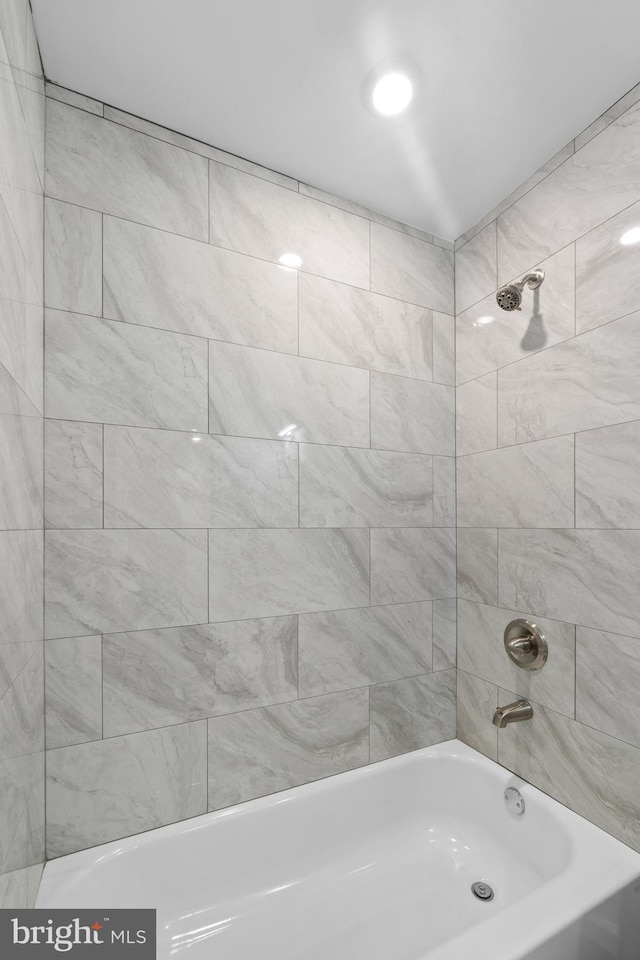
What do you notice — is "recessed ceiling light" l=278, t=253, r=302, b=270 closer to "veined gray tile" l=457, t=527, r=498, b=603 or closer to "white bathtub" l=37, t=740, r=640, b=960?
"veined gray tile" l=457, t=527, r=498, b=603

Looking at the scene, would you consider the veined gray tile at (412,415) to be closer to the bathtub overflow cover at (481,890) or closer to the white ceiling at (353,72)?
the white ceiling at (353,72)

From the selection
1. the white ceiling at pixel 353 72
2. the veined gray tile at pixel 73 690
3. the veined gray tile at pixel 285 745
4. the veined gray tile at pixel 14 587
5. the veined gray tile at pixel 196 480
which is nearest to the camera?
the veined gray tile at pixel 14 587

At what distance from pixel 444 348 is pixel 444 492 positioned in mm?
616

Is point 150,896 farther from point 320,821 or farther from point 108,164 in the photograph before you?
point 108,164

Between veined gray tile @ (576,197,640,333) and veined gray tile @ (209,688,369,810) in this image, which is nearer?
veined gray tile @ (576,197,640,333)

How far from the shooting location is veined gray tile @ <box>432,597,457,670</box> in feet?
6.43

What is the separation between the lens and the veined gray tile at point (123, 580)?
1319 mm

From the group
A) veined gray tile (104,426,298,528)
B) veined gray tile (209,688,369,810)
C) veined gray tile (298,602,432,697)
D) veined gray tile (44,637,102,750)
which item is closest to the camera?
veined gray tile (44,637,102,750)

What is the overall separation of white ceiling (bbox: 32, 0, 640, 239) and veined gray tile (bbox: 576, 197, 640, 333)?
379 millimetres

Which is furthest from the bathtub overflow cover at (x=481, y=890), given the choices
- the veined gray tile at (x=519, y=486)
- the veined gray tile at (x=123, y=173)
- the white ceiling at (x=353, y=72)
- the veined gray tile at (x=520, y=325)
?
the white ceiling at (x=353, y=72)

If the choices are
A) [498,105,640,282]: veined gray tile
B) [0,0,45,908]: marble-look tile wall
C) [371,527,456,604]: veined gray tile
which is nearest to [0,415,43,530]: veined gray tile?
[0,0,45,908]: marble-look tile wall

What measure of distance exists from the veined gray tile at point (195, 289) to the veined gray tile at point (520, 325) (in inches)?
30.2

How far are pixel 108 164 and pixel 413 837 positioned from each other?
2.50 meters

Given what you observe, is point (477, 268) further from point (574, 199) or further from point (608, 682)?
point (608, 682)
